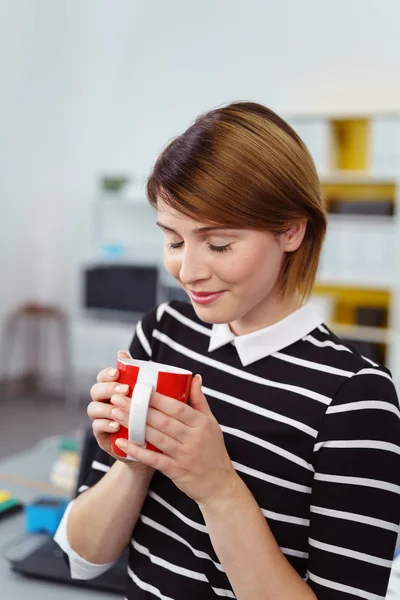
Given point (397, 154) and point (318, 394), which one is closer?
point (318, 394)

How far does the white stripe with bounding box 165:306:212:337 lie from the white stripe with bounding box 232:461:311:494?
0.21 m

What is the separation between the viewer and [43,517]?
1274mm

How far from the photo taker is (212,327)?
101 cm

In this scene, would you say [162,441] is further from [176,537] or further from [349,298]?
[349,298]

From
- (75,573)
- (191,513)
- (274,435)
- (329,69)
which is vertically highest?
(329,69)

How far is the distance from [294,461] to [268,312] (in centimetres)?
20

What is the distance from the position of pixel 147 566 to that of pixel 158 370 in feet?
1.13

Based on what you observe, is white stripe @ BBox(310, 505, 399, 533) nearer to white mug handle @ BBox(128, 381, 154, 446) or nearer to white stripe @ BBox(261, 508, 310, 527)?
white stripe @ BBox(261, 508, 310, 527)

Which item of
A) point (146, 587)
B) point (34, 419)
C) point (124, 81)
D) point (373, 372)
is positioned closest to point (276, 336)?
point (373, 372)

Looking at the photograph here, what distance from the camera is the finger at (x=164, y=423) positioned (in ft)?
2.38

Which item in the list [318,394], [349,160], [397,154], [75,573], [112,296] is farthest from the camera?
[112,296]

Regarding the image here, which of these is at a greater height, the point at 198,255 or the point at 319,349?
the point at 198,255

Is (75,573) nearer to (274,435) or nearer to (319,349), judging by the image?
(274,435)

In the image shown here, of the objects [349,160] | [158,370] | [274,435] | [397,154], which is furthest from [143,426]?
[349,160]
